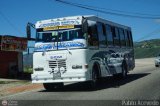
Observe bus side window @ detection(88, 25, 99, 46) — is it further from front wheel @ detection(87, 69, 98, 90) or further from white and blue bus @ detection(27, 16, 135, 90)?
front wheel @ detection(87, 69, 98, 90)

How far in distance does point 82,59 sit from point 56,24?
2.15 m

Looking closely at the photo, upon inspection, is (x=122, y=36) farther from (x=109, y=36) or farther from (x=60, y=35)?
(x=60, y=35)

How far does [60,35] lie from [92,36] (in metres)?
1.49

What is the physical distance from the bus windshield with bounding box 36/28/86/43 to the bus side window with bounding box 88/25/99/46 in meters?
0.59

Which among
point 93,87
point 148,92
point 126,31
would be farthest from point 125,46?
point 148,92

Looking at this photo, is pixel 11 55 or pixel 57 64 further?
pixel 11 55

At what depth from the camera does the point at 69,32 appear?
58.6 feet

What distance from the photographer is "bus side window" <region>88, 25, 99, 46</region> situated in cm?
1805

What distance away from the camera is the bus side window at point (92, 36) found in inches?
711

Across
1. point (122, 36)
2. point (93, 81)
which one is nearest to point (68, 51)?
point (93, 81)

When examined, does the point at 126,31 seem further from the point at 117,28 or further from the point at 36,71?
the point at 36,71

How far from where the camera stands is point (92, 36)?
60.1 ft

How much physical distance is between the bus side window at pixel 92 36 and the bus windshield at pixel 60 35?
0.59 metres

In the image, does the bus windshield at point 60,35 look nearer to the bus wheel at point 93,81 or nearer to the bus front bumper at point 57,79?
the bus front bumper at point 57,79
